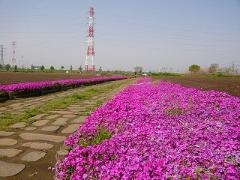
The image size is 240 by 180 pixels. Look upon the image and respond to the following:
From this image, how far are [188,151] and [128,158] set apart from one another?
0.69 m

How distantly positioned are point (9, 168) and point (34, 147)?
1044mm

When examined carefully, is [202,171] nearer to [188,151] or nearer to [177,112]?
[188,151]

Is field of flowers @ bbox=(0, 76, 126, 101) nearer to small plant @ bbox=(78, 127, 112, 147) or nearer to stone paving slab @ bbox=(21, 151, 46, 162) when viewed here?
stone paving slab @ bbox=(21, 151, 46, 162)

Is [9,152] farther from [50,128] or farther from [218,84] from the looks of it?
[218,84]

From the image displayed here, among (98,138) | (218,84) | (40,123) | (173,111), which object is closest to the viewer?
(98,138)

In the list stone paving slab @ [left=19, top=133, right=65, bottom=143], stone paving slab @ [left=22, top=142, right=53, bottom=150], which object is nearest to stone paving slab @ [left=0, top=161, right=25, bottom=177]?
stone paving slab @ [left=22, top=142, right=53, bottom=150]

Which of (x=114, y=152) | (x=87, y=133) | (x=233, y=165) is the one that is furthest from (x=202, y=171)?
(x=87, y=133)

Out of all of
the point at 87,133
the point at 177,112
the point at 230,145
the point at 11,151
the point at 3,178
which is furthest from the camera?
the point at 177,112

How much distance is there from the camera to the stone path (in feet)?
12.9

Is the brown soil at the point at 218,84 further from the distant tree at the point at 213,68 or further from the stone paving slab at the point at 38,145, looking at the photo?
the distant tree at the point at 213,68

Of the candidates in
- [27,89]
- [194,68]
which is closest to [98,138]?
[27,89]

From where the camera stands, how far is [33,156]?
4547 mm

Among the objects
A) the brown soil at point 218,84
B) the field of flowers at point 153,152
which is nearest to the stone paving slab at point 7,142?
the field of flowers at point 153,152

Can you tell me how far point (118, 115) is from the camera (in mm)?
4953
